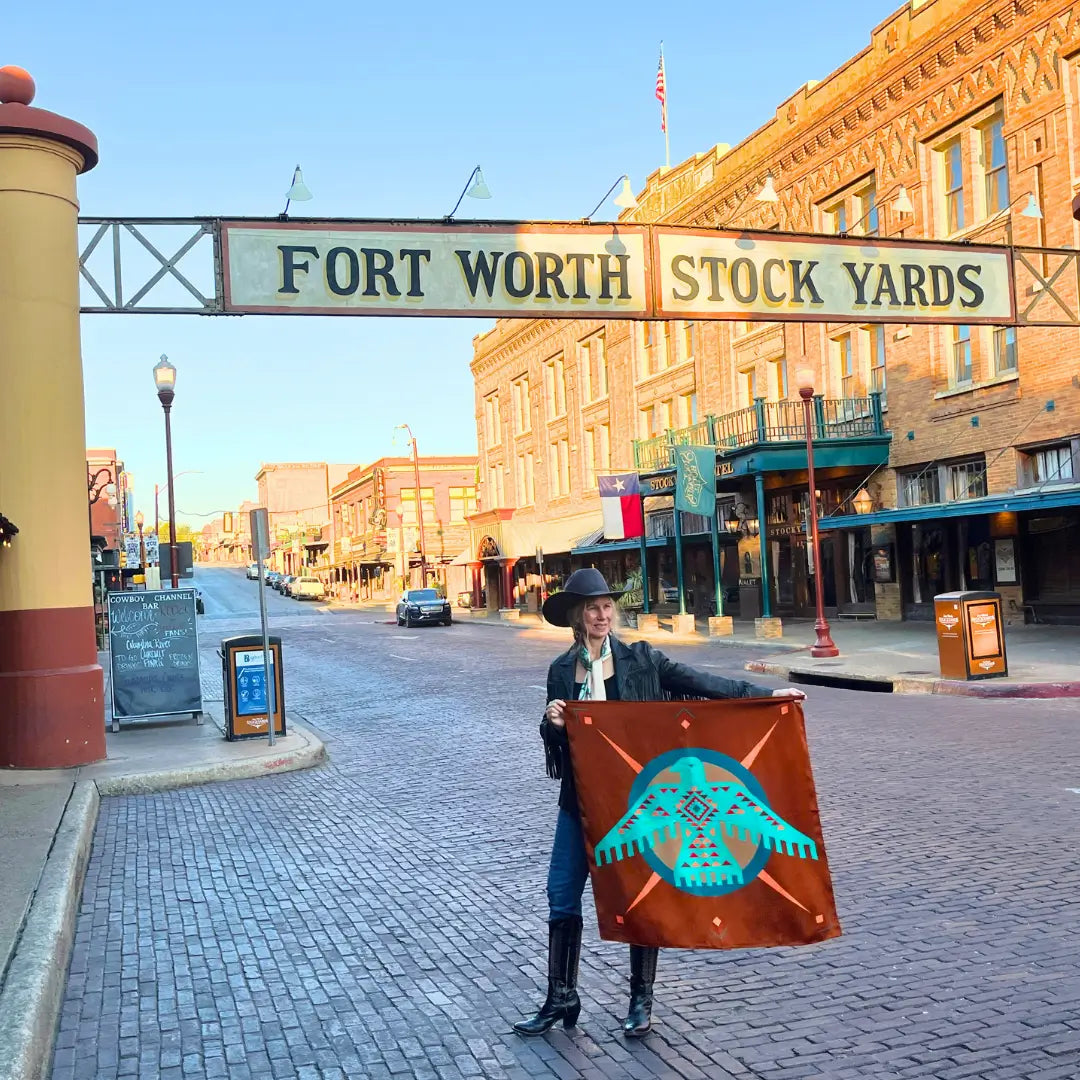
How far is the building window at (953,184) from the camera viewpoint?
2533cm

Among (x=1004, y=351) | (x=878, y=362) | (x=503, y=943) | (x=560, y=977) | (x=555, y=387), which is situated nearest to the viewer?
(x=560, y=977)

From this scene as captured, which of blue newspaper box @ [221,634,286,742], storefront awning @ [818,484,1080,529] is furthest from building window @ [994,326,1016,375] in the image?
blue newspaper box @ [221,634,286,742]

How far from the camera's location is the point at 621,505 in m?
34.0

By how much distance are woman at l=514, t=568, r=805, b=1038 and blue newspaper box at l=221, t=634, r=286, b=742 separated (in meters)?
8.88

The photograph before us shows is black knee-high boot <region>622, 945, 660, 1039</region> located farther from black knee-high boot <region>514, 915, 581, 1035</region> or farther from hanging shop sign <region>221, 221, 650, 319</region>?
hanging shop sign <region>221, 221, 650, 319</region>

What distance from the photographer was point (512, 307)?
1257 centimetres

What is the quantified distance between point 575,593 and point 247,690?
30.3 ft

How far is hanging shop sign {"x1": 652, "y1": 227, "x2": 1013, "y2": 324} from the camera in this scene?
1329cm

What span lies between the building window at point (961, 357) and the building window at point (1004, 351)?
0.75m

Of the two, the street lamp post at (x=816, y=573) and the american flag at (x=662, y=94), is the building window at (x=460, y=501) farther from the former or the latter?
the street lamp post at (x=816, y=573)

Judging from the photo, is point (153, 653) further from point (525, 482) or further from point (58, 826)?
point (525, 482)

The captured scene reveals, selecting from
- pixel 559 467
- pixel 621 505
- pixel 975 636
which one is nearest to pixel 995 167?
pixel 975 636

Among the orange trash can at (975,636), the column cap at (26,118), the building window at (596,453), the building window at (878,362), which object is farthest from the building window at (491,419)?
the column cap at (26,118)

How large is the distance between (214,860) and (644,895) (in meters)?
4.43
